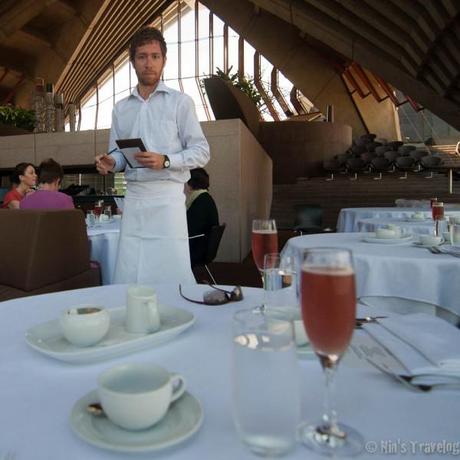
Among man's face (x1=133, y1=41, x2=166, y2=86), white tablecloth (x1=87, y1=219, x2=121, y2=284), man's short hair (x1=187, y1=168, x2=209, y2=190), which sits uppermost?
Result: man's face (x1=133, y1=41, x2=166, y2=86)

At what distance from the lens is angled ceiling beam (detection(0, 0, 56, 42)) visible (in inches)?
531

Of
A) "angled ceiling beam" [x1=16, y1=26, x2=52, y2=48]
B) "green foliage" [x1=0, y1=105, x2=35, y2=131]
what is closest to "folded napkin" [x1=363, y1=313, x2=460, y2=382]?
"green foliage" [x1=0, y1=105, x2=35, y2=131]

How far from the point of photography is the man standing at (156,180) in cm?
211

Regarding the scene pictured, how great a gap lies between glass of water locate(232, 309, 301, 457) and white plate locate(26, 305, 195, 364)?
1.16 ft

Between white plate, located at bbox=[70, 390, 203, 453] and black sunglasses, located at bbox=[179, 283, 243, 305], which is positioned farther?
black sunglasses, located at bbox=[179, 283, 243, 305]

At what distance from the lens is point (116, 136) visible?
7.52 ft

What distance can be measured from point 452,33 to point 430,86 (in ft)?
A: 11.9

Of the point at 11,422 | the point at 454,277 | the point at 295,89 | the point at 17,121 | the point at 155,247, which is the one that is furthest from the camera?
the point at 295,89

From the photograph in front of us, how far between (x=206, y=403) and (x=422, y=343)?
383 mm

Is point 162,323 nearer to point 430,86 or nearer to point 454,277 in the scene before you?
point 454,277

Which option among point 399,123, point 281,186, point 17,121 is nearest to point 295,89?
point 399,123

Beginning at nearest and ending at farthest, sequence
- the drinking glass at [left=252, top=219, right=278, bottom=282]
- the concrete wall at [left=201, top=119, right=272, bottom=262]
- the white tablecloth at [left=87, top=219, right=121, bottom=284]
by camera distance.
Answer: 1. the drinking glass at [left=252, top=219, right=278, bottom=282]
2. the white tablecloth at [left=87, top=219, right=121, bottom=284]
3. the concrete wall at [left=201, top=119, right=272, bottom=262]

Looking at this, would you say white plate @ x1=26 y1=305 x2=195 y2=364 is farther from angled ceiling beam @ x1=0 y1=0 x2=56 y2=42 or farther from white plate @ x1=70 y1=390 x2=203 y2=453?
angled ceiling beam @ x1=0 y1=0 x2=56 y2=42

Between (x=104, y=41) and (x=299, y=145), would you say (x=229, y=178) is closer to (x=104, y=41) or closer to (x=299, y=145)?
(x=299, y=145)
